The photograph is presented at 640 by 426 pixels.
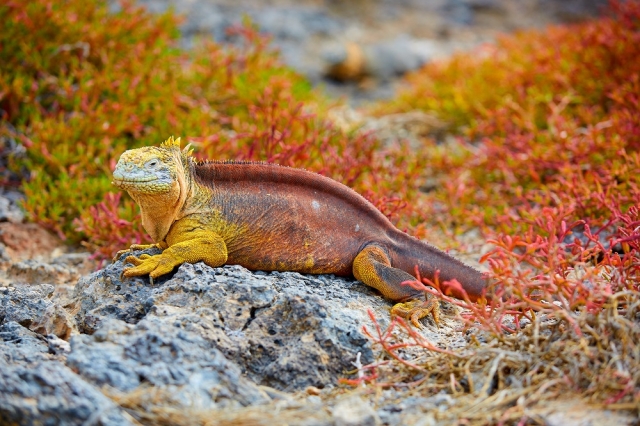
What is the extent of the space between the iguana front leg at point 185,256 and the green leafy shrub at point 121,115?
1.44 meters

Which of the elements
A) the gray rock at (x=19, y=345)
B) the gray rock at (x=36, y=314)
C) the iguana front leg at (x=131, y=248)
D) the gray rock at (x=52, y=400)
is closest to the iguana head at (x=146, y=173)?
the iguana front leg at (x=131, y=248)

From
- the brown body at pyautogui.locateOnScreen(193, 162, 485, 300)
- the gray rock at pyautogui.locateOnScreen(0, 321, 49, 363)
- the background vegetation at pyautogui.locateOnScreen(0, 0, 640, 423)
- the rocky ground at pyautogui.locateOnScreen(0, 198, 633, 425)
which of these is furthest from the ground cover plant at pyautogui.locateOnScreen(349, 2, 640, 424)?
the gray rock at pyautogui.locateOnScreen(0, 321, 49, 363)

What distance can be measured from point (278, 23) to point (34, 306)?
906 centimetres

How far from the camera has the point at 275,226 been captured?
382 centimetres

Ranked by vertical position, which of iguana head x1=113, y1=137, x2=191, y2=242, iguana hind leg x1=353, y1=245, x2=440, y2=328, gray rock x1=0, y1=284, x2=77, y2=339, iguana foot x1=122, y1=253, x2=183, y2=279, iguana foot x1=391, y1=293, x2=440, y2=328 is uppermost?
iguana head x1=113, y1=137, x2=191, y2=242

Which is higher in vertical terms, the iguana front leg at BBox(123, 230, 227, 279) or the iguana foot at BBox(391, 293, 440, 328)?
the iguana front leg at BBox(123, 230, 227, 279)

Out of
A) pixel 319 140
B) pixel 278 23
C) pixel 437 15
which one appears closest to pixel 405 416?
pixel 319 140

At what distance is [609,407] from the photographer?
9.09ft

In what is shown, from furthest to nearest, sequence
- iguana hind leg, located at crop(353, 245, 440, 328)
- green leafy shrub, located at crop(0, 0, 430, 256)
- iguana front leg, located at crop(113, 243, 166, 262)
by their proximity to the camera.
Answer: green leafy shrub, located at crop(0, 0, 430, 256) → iguana front leg, located at crop(113, 243, 166, 262) → iguana hind leg, located at crop(353, 245, 440, 328)

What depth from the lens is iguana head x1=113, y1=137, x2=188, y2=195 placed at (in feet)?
11.6

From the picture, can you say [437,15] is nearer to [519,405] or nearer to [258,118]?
[258,118]

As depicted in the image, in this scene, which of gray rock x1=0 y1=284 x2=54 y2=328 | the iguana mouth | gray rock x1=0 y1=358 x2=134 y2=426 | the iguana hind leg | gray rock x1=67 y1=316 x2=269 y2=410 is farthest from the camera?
the iguana hind leg

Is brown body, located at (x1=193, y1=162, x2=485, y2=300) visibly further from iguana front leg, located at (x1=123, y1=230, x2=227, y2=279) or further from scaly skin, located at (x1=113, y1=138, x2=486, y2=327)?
iguana front leg, located at (x1=123, y1=230, x2=227, y2=279)

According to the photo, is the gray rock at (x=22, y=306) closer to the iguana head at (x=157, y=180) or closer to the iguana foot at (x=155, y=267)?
the iguana foot at (x=155, y=267)
